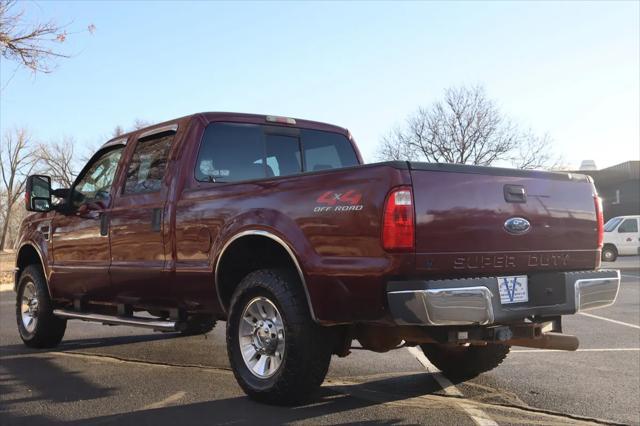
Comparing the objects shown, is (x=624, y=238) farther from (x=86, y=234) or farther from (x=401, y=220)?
(x=401, y=220)

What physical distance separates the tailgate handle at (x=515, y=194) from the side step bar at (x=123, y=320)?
9.16ft

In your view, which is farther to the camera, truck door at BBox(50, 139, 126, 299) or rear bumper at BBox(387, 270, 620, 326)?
truck door at BBox(50, 139, 126, 299)

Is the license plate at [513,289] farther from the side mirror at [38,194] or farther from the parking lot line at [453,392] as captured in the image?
the side mirror at [38,194]

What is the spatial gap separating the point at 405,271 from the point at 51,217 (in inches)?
182

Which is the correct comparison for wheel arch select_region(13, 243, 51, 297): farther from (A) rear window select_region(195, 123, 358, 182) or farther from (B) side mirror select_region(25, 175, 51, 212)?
(A) rear window select_region(195, 123, 358, 182)

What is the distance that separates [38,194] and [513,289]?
495cm

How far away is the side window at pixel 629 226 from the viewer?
959 inches

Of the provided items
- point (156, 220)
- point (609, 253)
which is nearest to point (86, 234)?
point (156, 220)

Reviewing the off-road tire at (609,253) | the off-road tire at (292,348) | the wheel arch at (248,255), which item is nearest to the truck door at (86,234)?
the wheel arch at (248,255)

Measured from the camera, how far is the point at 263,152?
5516 millimetres

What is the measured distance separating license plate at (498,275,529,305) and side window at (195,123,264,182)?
8.08 feet

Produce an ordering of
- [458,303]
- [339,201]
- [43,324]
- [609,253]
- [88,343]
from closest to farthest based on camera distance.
Answer: [458,303]
[339,201]
[43,324]
[88,343]
[609,253]

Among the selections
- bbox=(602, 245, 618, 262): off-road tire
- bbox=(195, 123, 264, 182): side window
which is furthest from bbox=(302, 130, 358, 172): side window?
bbox=(602, 245, 618, 262): off-road tire

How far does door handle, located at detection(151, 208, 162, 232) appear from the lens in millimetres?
5094
